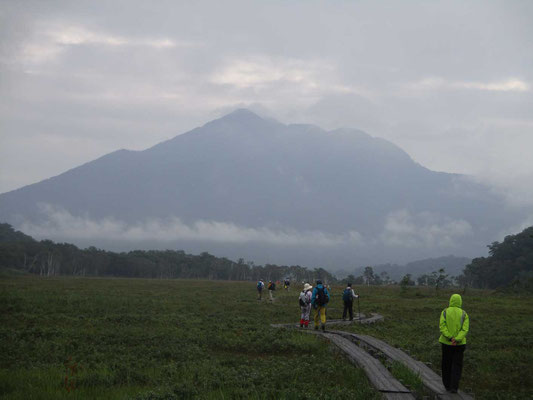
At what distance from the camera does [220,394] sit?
11445 mm

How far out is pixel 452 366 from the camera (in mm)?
11781

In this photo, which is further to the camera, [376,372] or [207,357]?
[207,357]

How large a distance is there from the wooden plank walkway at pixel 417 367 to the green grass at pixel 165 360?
4.49 feet

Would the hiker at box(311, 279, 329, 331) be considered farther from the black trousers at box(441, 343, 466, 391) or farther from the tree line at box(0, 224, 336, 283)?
the tree line at box(0, 224, 336, 283)

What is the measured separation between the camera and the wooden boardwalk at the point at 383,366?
1126 cm

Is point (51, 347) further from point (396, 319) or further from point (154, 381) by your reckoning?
point (396, 319)

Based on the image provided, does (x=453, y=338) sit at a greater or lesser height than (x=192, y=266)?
greater

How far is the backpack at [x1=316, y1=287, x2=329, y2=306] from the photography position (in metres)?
22.6

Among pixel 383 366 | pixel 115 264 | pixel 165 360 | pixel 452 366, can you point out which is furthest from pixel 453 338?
pixel 115 264

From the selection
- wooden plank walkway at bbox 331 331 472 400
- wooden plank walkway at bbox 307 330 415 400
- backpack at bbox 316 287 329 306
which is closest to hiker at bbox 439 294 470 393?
wooden plank walkway at bbox 331 331 472 400

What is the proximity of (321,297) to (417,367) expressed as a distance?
29.0 ft

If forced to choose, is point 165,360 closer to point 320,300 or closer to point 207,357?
point 207,357

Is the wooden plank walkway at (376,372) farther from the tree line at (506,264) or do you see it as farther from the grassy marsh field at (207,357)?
the tree line at (506,264)

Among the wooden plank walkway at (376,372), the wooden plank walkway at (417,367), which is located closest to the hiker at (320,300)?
the wooden plank walkway at (417,367)
